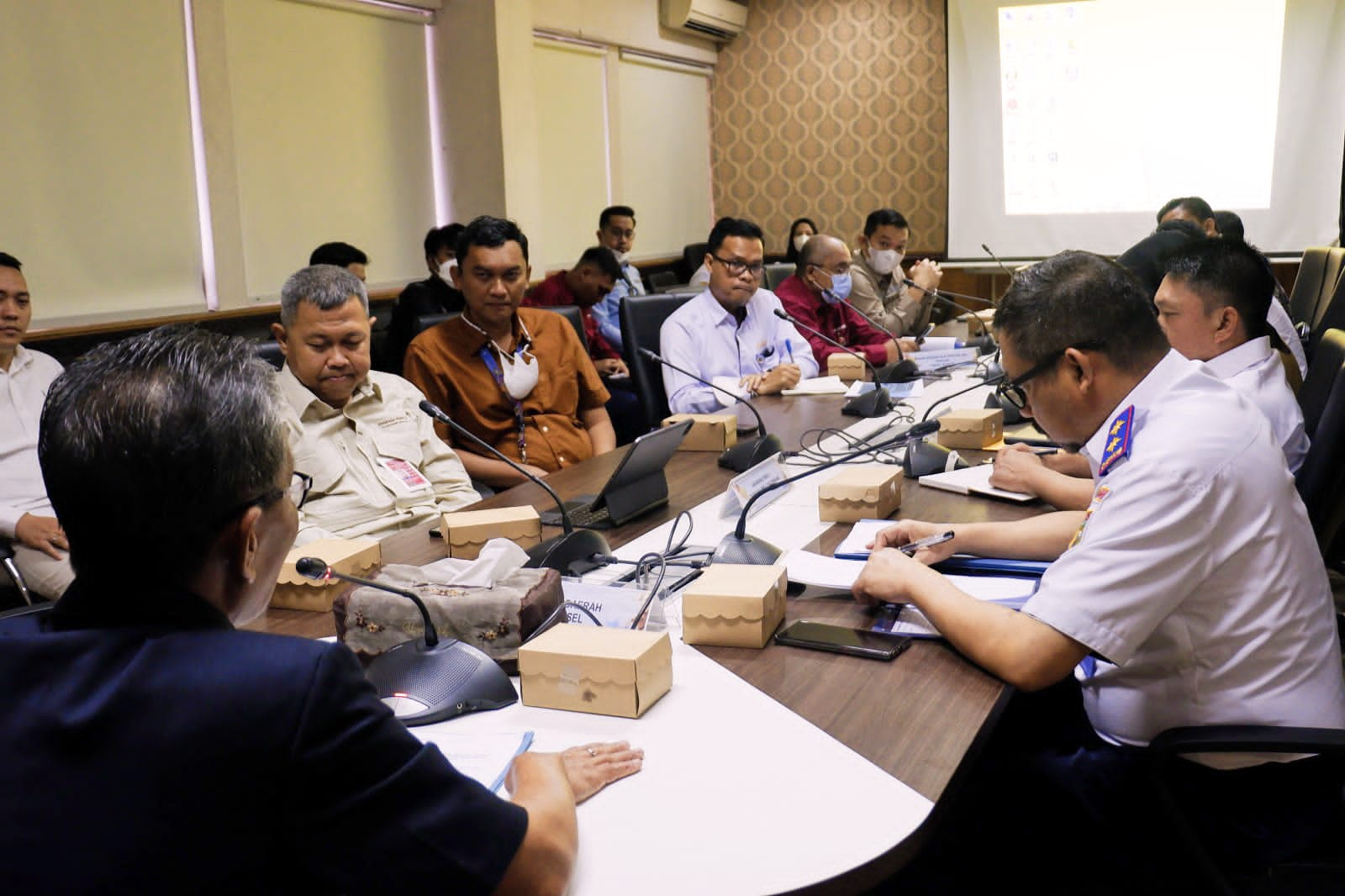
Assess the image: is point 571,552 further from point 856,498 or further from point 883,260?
point 883,260

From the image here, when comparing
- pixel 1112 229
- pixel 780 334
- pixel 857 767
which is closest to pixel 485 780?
pixel 857 767

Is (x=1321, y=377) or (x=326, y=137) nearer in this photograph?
(x=1321, y=377)

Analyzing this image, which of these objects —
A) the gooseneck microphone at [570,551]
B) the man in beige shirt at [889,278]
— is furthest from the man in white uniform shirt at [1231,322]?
the man in beige shirt at [889,278]

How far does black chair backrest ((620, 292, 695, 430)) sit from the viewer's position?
3652 millimetres

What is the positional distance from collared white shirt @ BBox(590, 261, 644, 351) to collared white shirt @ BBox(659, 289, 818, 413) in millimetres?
1451

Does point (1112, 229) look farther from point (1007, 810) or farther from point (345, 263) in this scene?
point (1007, 810)

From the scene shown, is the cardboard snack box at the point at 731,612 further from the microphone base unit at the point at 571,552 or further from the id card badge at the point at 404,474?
the id card badge at the point at 404,474

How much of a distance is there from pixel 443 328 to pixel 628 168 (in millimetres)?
4745

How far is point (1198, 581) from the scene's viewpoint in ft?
4.60

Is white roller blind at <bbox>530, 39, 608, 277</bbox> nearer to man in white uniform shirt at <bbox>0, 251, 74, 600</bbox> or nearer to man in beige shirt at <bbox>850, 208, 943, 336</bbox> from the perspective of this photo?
man in beige shirt at <bbox>850, 208, 943, 336</bbox>

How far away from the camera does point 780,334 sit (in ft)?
14.0

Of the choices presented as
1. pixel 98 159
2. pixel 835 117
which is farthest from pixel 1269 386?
pixel 835 117

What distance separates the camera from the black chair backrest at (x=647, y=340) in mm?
3652

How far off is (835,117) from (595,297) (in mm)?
3704
